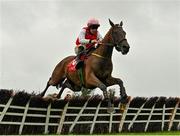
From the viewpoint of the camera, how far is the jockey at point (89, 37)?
44.9 ft

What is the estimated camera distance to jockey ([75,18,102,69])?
13691mm

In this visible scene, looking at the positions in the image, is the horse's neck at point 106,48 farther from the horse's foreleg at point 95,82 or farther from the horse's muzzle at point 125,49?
the horse's muzzle at point 125,49

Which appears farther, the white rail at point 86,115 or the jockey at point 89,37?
the white rail at point 86,115

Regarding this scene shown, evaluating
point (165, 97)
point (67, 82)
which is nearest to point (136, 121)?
point (165, 97)

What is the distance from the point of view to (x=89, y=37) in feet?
45.6

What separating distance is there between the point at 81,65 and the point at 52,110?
2954mm

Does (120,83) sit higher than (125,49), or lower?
lower

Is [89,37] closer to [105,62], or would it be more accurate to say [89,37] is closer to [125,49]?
[105,62]

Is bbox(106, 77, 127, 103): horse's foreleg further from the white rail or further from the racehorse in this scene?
the white rail

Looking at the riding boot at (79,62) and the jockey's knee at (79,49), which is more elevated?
the jockey's knee at (79,49)

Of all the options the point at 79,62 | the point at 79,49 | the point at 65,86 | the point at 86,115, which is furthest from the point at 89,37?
the point at 86,115

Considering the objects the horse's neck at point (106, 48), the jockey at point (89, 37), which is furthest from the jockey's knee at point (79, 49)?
the horse's neck at point (106, 48)

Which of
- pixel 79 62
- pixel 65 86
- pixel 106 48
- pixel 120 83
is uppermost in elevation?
pixel 106 48

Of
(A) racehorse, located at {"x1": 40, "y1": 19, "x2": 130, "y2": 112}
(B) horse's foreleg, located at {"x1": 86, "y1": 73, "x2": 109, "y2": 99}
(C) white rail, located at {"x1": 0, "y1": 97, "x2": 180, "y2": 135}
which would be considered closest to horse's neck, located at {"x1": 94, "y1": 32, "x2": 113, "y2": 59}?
(A) racehorse, located at {"x1": 40, "y1": 19, "x2": 130, "y2": 112}
